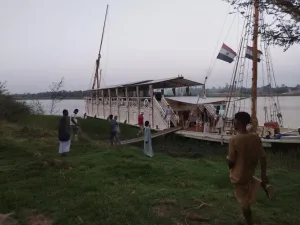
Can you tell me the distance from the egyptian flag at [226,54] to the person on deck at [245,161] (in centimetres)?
1443

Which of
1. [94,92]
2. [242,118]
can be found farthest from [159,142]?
[94,92]

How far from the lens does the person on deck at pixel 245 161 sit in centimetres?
414

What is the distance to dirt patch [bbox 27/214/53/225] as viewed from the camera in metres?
4.96

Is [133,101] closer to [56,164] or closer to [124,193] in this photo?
[56,164]

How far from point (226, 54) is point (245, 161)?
14731mm

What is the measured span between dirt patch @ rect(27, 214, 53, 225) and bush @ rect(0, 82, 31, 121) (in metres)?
19.1

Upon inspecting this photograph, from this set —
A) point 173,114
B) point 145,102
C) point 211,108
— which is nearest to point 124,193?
point 173,114

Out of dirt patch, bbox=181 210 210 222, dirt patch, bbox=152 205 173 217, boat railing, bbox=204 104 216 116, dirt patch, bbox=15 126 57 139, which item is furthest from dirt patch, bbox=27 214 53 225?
boat railing, bbox=204 104 216 116

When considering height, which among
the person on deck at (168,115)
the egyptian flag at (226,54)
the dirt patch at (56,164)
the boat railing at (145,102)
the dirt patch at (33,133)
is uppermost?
the egyptian flag at (226,54)

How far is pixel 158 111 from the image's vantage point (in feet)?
70.5

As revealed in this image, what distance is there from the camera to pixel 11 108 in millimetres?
25500

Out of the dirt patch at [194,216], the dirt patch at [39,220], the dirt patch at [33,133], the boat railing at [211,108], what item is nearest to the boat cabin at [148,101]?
the boat railing at [211,108]

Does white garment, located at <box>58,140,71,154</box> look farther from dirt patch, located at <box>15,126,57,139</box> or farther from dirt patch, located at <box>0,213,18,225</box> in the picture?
dirt patch, located at <box>15,126,57,139</box>

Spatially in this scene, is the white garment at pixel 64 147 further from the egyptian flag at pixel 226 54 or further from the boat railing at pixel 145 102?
the boat railing at pixel 145 102
